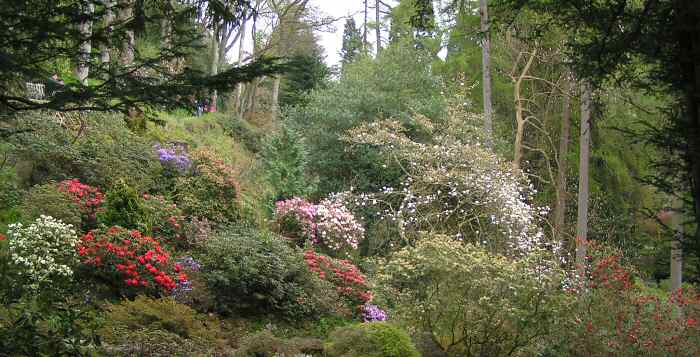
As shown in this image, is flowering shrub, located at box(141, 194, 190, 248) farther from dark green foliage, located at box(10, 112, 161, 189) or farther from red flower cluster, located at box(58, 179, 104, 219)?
red flower cluster, located at box(58, 179, 104, 219)

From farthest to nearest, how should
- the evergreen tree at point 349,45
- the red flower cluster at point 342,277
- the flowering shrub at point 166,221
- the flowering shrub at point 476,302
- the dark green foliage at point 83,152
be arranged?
1. the evergreen tree at point 349,45
2. the red flower cluster at point 342,277
3. the flowering shrub at point 166,221
4. the dark green foliage at point 83,152
5. the flowering shrub at point 476,302

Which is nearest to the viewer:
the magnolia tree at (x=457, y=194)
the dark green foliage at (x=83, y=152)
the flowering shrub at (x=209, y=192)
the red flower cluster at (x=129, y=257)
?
the red flower cluster at (x=129, y=257)

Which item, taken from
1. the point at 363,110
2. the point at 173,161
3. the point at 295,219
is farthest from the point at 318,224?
the point at 363,110

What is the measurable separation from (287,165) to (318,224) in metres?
2.33

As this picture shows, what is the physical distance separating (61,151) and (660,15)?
8.65 meters

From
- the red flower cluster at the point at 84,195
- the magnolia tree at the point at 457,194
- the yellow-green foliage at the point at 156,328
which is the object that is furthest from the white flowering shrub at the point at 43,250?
the magnolia tree at the point at 457,194

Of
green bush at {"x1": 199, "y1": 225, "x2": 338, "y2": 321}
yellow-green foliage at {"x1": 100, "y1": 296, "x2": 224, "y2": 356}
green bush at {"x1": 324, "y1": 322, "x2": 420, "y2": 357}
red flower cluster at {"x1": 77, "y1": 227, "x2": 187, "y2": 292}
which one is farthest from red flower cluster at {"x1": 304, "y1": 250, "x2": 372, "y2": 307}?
green bush at {"x1": 324, "y1": 322, "x2": 420, "y2": 357}

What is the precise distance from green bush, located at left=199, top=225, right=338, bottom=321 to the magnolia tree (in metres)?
3.69

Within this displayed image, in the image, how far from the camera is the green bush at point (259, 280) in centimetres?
828

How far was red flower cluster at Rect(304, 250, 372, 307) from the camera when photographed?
9953mm

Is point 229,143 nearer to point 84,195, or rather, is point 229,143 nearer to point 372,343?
point 84,195

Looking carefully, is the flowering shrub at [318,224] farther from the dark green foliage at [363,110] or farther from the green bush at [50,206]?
the green bush at [50,206]

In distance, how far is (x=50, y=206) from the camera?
844 cm

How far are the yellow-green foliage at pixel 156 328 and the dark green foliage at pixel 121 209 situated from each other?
5.85 ft
